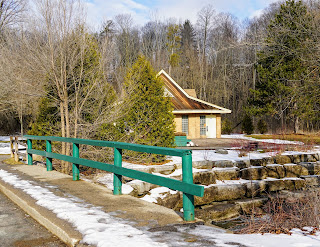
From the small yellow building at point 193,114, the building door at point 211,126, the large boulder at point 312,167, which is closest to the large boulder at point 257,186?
the large boulder at point 312,167

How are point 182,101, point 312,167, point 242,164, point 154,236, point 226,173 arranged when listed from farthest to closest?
1. point 182,101
2. point 312,167
3. point 242,164
4. point 226,173
5. point 154,236

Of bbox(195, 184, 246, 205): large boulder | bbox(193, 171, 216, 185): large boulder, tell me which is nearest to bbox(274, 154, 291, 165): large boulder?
bbox(195, 184, 246, 205): large boulder

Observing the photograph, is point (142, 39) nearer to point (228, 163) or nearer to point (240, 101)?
point (240, 101)

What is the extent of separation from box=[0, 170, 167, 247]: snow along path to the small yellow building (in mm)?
24888

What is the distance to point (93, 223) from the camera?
4934mm

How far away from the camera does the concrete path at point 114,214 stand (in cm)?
438

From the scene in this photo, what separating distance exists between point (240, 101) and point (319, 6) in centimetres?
4191

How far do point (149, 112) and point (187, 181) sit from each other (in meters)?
9.90

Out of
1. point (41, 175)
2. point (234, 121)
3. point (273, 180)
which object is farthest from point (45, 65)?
point (234, 121)

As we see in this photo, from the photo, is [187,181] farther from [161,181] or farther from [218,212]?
[218,212]

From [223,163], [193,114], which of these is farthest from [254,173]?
[193,114]

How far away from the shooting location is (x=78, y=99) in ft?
41.1

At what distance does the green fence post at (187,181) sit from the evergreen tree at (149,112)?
9306 mm

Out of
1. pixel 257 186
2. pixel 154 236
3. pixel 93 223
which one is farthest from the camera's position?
pixel 257 186
